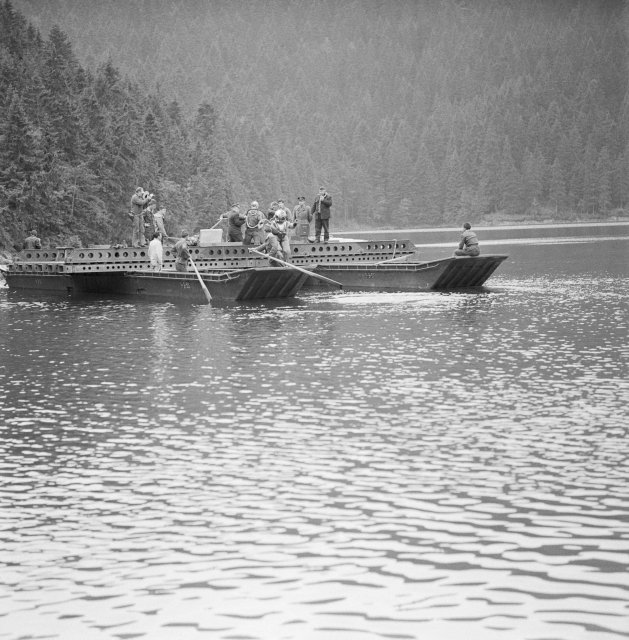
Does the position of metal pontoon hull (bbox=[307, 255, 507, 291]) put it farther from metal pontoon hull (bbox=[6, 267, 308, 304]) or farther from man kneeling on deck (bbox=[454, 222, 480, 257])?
metal pontoon hull (bbox=[6, 267, 308, 304])

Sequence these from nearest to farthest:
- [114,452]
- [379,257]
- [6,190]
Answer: [114,452]
[379,257]
[6,190]

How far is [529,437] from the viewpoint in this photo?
51.1 ft

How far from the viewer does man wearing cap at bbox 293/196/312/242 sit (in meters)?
50.4

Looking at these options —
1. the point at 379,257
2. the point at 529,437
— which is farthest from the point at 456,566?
the point at 379,257

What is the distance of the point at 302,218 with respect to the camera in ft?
173

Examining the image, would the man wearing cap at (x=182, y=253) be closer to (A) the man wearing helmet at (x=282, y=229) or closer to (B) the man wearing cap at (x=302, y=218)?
(A) the man wearing helmet at (x=282, y=229)

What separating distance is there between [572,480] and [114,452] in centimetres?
Result: 549

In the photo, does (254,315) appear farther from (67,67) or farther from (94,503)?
(67,67)

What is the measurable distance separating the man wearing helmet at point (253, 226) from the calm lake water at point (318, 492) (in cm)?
1993

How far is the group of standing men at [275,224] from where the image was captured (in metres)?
42.6

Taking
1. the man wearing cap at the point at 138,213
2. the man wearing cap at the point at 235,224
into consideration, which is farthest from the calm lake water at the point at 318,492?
the man wearing cap at the point at 138,213

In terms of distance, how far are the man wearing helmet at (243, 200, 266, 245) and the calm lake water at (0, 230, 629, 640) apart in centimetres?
1993

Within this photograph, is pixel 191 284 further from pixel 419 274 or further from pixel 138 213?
pixel 138 213

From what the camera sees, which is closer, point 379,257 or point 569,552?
point 569,552
